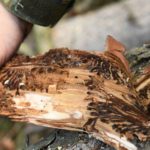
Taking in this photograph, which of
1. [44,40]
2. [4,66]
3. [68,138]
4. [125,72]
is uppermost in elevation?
[44,40]

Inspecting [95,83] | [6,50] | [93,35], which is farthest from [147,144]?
[93,35]

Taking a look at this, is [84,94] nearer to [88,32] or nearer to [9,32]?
[9,32]

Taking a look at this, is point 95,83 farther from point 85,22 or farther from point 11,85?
point 85,22

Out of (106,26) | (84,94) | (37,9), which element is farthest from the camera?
(106,26)

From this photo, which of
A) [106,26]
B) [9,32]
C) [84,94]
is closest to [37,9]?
[9,32]

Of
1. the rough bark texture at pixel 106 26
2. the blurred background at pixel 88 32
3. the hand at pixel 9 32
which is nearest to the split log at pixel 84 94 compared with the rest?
the hand at pixel 9 32
